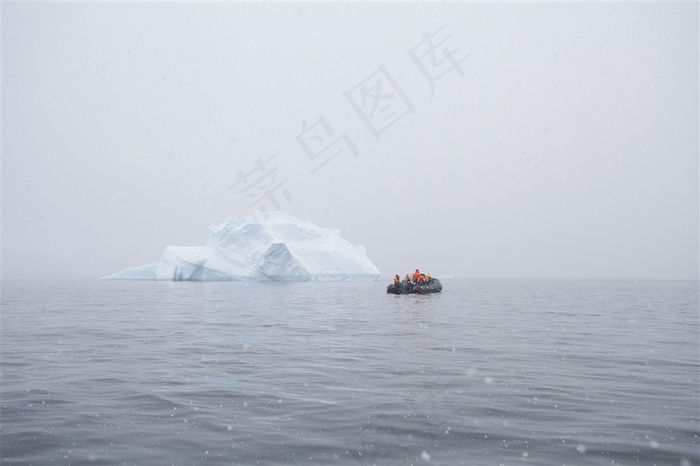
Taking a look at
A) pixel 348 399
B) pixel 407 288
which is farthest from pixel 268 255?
pixel 348 399

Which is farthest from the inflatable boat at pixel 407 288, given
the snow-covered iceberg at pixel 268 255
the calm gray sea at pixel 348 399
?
the snow-covered iceberg at pixel 268 255

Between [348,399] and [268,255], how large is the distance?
53385 millimetres

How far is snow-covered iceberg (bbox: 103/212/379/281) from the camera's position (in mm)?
62000

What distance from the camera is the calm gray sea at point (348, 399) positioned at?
5.51m

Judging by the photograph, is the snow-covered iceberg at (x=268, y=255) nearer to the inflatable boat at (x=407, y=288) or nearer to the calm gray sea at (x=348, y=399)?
the inflatable boat at (x=407, y=288)

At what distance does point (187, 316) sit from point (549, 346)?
578 inches

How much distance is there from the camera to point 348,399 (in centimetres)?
755

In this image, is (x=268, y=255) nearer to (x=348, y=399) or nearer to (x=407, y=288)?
(x=407, y=288)

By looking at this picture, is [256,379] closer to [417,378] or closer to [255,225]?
[417,378]

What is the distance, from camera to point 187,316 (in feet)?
70.1

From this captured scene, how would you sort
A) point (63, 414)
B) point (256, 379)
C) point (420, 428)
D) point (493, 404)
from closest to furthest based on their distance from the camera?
point (420, 428), point (63, 414), point (493, 404), point (256, 379)

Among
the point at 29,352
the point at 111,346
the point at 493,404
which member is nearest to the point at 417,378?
the point at 493,404

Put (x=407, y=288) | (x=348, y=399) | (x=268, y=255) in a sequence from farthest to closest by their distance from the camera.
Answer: (x=268, y=255), (x=407, y=288), (x=348, y=399)

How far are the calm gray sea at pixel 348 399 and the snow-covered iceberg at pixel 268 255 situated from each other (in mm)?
46828
